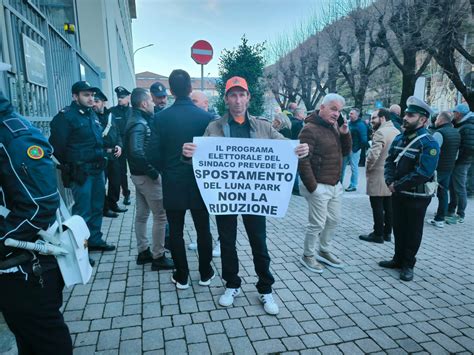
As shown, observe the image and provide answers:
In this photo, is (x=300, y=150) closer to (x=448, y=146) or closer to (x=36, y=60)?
(x=36, y=60)

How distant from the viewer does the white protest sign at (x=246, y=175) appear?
3139 millimetres

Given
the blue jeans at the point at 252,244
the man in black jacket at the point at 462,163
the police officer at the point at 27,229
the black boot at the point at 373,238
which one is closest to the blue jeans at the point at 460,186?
the man in black jacket at the point at 462,163

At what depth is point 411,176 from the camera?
379 centimetres

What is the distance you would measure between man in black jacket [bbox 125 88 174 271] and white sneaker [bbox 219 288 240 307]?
1.00 m

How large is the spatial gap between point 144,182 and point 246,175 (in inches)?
53.2

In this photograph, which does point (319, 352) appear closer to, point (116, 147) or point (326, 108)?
point (326, 108)

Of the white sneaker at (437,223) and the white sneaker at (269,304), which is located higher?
the white sneaker at (269,304)

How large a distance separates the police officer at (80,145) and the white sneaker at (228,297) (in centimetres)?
213

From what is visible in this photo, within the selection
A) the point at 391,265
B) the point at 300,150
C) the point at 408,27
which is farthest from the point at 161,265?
the point at 408,27

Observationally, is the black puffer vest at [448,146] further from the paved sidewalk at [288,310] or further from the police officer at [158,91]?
the police officer at [158,91]

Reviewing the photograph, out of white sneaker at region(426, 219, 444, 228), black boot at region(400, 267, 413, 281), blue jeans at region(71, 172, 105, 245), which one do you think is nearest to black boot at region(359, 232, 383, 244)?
black boot at region(400, 267, 413, 281)

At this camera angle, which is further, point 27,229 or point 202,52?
point 202,52

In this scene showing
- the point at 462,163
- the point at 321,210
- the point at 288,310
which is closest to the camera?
the point at 288,310

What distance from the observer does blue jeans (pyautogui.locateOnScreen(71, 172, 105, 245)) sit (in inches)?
168
